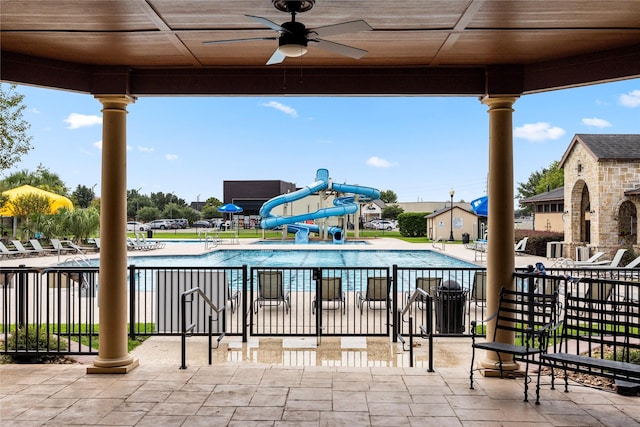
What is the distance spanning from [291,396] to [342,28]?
3474mm

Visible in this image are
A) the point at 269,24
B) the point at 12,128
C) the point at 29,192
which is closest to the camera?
the point at 269,24

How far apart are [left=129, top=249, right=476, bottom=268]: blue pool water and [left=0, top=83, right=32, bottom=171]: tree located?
6.02m

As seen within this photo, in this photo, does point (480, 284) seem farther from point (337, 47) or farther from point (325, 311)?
point (337, 47)

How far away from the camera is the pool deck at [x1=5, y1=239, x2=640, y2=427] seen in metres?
4.43

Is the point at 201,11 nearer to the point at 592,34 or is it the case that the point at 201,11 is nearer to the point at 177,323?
the point at 592,34

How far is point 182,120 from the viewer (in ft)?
270

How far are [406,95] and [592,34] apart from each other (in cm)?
203

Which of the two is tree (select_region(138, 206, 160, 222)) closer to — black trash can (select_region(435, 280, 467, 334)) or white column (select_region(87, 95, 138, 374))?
black trash can (select_region(435, 280, 467, 334))

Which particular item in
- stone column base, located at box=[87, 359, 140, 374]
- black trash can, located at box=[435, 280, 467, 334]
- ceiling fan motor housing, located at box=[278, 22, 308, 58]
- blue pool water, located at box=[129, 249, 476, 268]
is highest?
ceiling fan motor housing, located at box=[278, 22, 308, 58]

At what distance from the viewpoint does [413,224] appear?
134ft

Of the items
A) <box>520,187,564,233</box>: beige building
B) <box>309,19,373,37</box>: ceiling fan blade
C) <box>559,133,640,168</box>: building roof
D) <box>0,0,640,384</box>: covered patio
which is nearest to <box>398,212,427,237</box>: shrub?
<box>520,187,564,233</box>: beige building

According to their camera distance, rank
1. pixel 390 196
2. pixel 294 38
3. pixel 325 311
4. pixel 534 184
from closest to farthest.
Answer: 1. pixel 294 38
2. pixel 325 311
3. pixel 534 184
4. pixel 390 196

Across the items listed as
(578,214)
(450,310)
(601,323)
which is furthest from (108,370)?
(578,214)

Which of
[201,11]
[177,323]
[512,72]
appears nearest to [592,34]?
[512,72]
